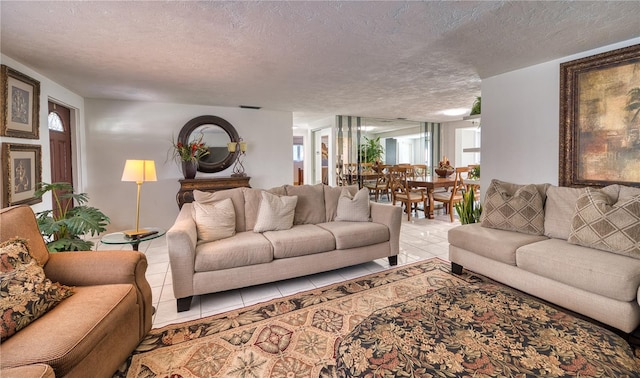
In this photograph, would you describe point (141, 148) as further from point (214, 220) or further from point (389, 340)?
point (389, 340)

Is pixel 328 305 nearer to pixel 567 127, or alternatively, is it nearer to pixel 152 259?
pixel 152 259

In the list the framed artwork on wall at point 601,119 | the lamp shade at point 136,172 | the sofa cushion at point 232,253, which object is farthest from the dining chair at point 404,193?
the lamp shade at point 136,172

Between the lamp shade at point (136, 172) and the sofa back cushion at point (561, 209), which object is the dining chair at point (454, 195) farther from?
the lamp shade at point (136, 172)

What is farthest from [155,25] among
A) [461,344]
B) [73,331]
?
[461,344]

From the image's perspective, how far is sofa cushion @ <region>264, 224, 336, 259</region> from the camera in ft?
8.79

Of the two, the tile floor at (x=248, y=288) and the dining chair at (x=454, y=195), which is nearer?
the tile floor at (x=248, y=288)

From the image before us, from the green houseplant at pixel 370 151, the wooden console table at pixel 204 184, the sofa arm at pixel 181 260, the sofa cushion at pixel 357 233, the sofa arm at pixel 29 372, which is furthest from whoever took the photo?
the green houseplant at pixel 370 151

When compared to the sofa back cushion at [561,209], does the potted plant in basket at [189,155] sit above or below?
above

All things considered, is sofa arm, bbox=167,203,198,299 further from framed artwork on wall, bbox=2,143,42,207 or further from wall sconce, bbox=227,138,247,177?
wall sconce, bbox=227,138,247,177

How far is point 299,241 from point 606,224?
237cm

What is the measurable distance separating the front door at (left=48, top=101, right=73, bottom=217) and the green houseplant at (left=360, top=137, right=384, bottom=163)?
5.83 meters

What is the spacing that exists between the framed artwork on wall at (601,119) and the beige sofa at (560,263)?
472 millimetres

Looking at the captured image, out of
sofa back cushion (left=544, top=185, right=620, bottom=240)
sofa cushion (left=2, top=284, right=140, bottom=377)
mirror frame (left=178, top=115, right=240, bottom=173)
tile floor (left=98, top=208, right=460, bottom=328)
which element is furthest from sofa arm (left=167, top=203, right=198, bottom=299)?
mirror frame (left=178, top=115, right=240, bottom=173)

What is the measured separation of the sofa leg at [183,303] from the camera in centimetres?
236
